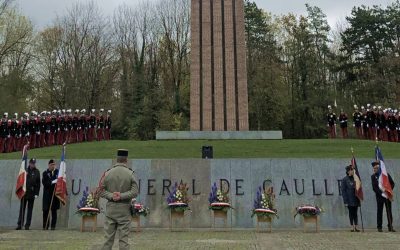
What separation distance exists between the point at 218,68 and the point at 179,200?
1947 centimetres

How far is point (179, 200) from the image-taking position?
12.2 m

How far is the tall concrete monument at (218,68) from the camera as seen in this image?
30438 mm

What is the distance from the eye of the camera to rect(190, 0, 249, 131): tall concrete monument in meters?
30.4

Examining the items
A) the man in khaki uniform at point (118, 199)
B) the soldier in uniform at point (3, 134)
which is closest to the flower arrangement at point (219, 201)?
the man in khaki uniform at point (118, 199)

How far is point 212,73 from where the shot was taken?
30656mm

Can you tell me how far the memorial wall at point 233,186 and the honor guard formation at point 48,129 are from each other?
716 cm

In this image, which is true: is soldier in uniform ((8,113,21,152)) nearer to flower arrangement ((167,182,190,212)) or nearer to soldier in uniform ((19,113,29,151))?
soldier in uniform ((19,113,29,151))

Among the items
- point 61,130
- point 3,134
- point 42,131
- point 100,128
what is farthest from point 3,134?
point 100,128

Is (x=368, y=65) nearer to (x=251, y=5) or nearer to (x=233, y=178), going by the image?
(x=251, y=5)

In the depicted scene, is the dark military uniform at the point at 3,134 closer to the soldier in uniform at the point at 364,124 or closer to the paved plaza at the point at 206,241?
the paved plaza at the point at 206,241

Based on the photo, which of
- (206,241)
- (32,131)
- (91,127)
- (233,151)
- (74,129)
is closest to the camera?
(206,241)

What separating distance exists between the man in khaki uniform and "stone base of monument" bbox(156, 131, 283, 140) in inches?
791

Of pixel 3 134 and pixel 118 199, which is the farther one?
pixel 3 134

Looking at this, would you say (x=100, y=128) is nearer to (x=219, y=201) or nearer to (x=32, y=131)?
(x=32, y=131)
